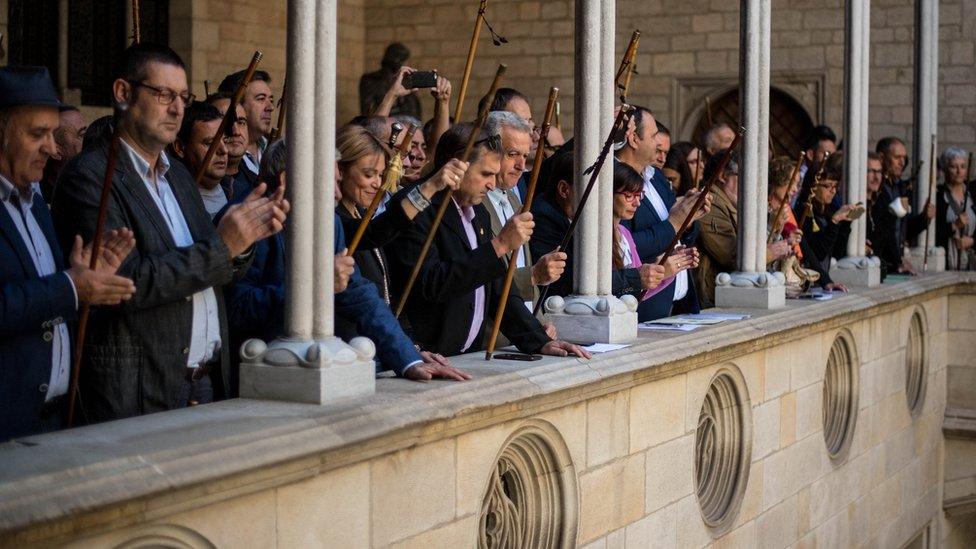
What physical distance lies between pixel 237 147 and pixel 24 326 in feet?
5.73

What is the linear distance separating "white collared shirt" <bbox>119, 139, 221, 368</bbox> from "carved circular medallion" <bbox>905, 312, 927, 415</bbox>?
6.76 metres

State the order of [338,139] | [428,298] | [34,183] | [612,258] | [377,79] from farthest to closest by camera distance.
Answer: [377,79] → [612,258] → [428,298] → [338,139] → [34,183]

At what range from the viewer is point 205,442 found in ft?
10.2

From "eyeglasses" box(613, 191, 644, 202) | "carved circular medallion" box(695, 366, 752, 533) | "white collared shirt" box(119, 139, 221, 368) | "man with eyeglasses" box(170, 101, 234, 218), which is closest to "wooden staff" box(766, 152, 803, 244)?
"carved circular medallion" box(695, 366, 752, 533)

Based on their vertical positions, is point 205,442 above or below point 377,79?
below

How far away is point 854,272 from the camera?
900 cm

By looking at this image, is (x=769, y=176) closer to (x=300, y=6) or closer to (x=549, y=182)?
(x=549, y=182)

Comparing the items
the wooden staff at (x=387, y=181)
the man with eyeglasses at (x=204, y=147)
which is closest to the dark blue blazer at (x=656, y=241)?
the wooden staff at (x=387, y=181)

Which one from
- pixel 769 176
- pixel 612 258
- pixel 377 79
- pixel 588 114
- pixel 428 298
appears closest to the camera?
pixel 428 298

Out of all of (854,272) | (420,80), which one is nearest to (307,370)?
(420,80)

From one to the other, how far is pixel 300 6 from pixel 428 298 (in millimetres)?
1052

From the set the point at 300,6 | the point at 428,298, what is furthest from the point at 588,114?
the point at 300,6

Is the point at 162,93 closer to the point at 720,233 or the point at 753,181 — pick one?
the point at 753,181

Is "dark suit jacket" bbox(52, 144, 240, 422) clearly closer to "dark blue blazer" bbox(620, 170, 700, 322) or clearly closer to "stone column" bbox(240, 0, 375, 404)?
"stone column" bbox(240, 0, 375, 404)
